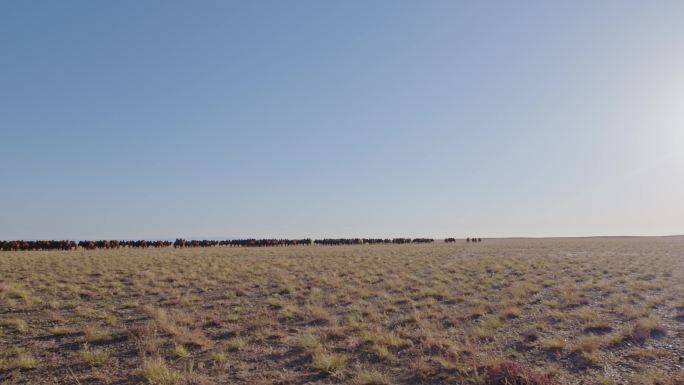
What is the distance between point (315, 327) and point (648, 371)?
8.40m

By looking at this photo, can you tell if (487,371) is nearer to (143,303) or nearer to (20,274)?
(143,303)

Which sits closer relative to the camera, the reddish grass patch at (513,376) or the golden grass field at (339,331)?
the reddish grass patch at (513,376)

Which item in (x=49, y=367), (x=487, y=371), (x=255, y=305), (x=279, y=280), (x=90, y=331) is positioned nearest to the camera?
(x=487, y=371)

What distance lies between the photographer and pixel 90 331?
481 inches

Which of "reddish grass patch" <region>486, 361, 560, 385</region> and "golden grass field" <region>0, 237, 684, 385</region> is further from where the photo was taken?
"golden grass field" <region>0, 237, 684, 385</region>

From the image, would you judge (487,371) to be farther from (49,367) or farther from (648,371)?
(49,367)

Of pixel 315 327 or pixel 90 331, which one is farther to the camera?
pixel 315 327

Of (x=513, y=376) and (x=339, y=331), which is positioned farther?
(x=339, y=331)

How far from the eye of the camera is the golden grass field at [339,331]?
9242mm

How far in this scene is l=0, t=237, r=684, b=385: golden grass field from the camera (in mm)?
9242

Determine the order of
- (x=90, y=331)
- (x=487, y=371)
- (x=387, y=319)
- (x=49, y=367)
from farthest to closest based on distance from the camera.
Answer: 1. (x=387, y=319)
2. (x=90, y=331)
3. (x=49, y=367)
4. (x=487, y=371)

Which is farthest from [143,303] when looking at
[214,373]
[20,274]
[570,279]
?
[570,279]

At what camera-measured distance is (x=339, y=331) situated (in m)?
12.6

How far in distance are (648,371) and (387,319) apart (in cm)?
727
